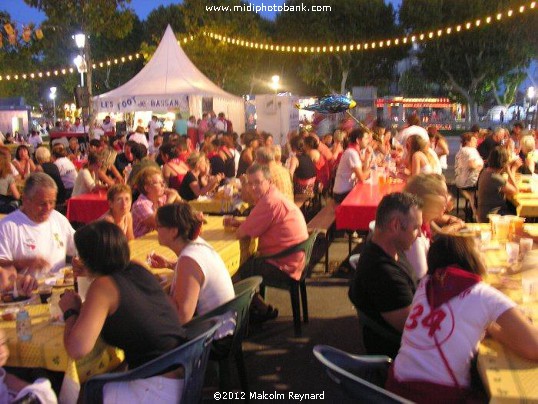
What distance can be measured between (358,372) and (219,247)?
85.6 inches

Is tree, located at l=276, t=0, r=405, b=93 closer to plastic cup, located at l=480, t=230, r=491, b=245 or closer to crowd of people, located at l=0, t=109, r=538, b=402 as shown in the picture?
crowd of people, located at l=0, t=109, r=538, b=402

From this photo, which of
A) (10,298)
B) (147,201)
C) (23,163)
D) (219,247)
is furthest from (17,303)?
(23,163)

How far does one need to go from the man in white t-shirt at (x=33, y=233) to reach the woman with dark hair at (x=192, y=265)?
1.06 metres

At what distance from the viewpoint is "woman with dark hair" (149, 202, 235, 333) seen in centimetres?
305

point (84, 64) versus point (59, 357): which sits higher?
point (84, 64)

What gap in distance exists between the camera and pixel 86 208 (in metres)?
7.12

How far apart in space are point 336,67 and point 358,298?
37240mm

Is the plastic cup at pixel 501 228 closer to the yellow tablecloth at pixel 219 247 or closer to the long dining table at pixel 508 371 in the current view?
the long dining table at pixel 508 371

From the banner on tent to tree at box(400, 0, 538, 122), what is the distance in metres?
22.3

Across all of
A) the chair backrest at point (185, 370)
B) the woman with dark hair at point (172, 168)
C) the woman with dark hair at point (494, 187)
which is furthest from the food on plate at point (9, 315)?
the woman with dark hair at point (494, 187)

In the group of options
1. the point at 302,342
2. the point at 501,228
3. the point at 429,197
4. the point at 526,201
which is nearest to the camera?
the point at 429,197

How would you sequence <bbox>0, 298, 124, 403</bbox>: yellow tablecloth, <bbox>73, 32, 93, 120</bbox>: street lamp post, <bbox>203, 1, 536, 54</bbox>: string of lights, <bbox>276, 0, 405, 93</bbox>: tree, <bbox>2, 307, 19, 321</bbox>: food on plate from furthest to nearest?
<bbox>276, 0, 405, 93</bbox>: tree, <bbox>73, 32, 93, 120</bbox>: street lamp post, <bbox>203, 1, 536, 54</bbox>: string of lights, <bbox>2, 307, 19, 321</bbox>: food on plate, <bbox>0, 298, 124, 403</bbox>: yellow tablecloth

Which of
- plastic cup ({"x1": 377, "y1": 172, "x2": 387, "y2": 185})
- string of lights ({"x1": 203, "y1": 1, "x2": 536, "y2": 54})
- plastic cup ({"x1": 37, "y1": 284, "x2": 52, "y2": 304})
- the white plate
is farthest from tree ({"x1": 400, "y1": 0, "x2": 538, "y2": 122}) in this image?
the white plate

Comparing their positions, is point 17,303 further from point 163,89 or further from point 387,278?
point 163,89
